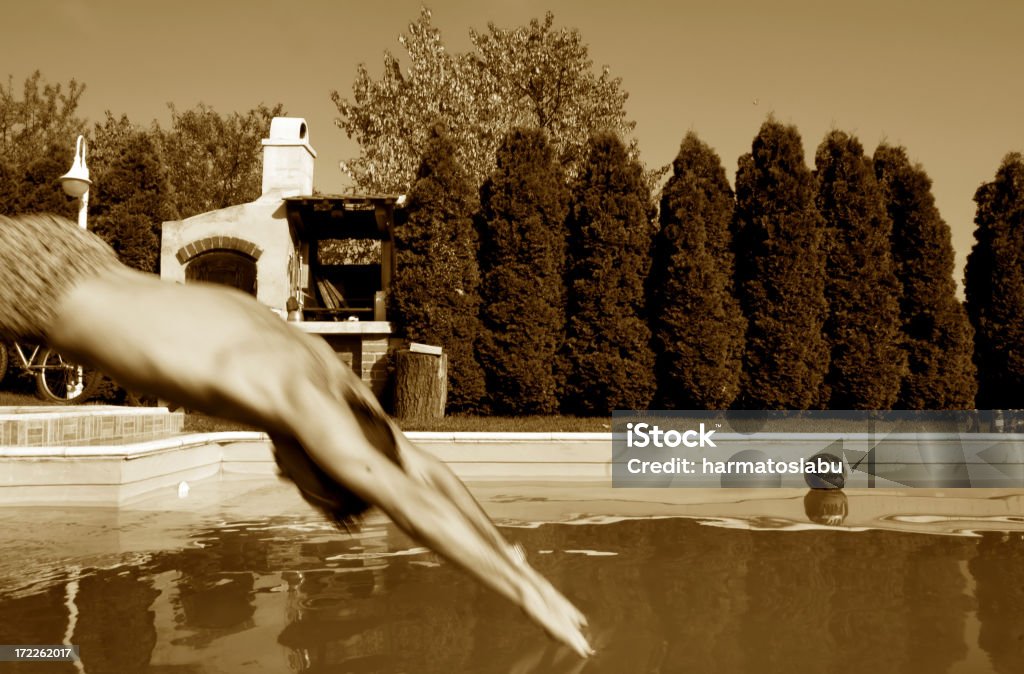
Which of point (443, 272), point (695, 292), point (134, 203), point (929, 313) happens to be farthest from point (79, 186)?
point (929, 313)

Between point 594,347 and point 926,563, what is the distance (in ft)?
31.5

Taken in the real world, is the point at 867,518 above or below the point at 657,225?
below

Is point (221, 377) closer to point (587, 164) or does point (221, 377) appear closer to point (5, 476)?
point (5, 476)

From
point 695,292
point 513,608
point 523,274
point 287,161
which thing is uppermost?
point 287,161

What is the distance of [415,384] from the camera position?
12750 millimetres

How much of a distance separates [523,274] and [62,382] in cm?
857

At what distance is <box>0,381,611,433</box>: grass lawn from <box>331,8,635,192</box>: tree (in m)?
13.5

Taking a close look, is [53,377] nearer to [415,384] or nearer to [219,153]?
[415,384]

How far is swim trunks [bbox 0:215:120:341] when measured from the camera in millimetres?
977

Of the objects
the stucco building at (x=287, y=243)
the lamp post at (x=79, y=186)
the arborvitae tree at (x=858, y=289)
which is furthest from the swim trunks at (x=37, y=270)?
the arborvitae tree at (x=858, y=289)

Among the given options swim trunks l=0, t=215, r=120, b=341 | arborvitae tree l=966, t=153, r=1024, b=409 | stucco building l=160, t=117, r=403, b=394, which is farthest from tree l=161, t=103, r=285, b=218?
swim trunks l=0, t=215, r=120, b=341

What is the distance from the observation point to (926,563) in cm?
564

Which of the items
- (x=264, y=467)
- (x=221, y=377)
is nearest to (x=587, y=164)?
(x=264, y=467)

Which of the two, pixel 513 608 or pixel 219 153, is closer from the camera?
pixel 513 608
